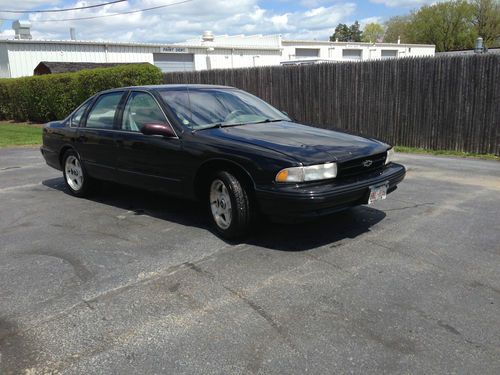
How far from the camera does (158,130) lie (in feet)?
16.4

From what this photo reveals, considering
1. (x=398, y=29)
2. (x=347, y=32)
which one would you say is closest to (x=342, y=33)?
(x=347, y=32)

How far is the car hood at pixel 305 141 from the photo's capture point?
4262 mm

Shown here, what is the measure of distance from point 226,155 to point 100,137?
90.0 inches

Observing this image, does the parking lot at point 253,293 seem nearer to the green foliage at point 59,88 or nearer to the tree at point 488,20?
the green foliage at point 59,88

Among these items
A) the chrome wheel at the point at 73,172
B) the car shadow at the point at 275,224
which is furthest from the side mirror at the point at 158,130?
the chrome wheel at the point at 73,172

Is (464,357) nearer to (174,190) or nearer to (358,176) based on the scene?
(358,176)

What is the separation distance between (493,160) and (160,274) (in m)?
8.12

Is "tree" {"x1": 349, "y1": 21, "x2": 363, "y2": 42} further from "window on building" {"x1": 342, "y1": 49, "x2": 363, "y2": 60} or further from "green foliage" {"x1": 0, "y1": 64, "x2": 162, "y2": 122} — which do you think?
"green foliage" {"x1": 0, "y1": 64, "x2": 162, "y2": 122}

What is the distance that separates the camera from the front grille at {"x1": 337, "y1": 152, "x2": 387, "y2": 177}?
4328 mm

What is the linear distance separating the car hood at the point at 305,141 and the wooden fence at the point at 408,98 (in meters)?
3.66

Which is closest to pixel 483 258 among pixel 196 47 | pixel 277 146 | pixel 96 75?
pixel 277 146

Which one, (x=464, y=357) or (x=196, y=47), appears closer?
(x=464, y=357)

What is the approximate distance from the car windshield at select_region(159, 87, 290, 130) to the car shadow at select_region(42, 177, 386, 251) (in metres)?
1.05

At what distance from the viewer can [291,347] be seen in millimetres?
2873
